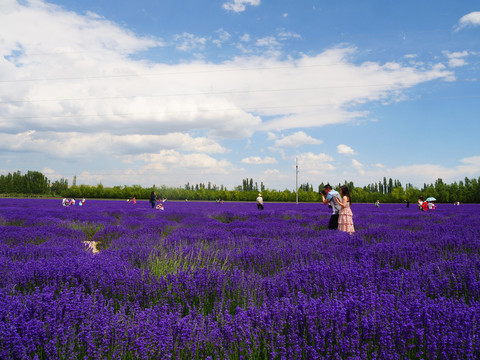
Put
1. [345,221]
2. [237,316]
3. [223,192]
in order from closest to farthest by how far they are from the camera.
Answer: [237,316], [345,221], [223,192]

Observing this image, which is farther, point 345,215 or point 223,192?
point 223,192

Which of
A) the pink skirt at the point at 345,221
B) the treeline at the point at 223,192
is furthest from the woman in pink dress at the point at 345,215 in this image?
the treeline at the point at 223,192

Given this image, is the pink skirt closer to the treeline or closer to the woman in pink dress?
the woman in pink dress

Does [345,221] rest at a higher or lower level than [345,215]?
lower

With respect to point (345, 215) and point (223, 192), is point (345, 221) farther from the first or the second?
point (223, 192)

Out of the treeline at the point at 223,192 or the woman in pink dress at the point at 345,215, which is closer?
the woman in pink dress at the point at 345,215

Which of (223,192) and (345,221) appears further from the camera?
(223,192)

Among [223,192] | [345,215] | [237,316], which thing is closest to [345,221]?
[345,215]

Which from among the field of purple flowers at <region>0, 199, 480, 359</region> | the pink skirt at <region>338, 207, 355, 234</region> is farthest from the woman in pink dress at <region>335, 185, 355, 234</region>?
the field of purple flowers at <region>0, 199, 480, 359</region>

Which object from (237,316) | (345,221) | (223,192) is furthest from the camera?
(223,192)

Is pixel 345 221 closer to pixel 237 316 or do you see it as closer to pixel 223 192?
pixel 237 316

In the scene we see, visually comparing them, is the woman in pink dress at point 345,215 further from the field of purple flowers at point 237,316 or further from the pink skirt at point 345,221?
the field of purple flowers at point 237,316

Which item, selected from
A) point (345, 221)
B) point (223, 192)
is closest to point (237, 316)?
point (345, 221)

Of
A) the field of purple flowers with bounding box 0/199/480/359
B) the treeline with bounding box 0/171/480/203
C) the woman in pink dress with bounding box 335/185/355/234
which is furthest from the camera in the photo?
the treeline with bounding box 0/171/480/203
